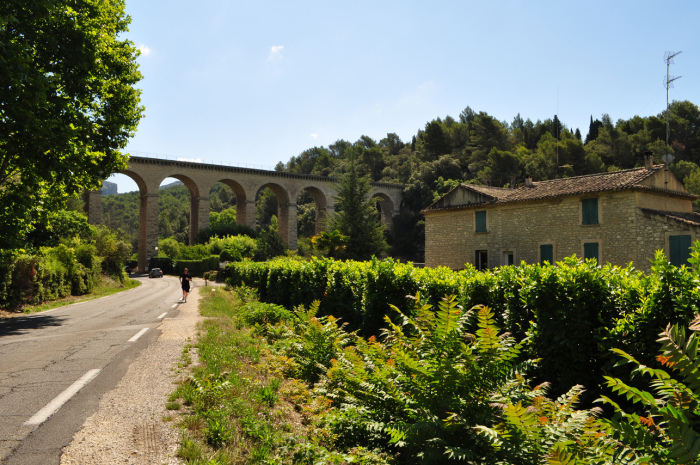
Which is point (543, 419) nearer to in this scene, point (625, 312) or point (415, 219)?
point (625, 312)

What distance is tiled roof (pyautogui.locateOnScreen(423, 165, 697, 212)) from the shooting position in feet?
65.2

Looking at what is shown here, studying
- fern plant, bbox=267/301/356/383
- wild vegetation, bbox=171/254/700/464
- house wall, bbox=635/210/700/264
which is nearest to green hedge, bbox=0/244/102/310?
fern plant, bbox=267/301/356/383

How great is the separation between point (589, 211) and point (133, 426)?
21.6 m

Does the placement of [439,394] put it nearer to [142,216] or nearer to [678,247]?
[678,247]

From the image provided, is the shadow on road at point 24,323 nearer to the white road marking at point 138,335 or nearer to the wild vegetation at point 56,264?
the wild vegetation at point 56,264

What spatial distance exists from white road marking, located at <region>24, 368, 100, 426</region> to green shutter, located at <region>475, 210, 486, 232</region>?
22275mm

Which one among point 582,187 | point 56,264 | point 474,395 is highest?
point 582,187

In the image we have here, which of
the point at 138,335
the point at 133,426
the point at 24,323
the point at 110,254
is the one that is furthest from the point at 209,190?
the point at 133,426

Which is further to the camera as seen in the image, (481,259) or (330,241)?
(330,241)

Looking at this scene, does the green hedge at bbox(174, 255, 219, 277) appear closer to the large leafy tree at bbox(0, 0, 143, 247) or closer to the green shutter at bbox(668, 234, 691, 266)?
the large leafy tree at bbox(0, 0, 143, 247)

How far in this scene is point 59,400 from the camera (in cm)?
495

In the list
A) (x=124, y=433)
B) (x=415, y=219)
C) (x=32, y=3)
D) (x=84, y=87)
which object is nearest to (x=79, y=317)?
(x=84, y=87)

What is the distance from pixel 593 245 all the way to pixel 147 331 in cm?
1940

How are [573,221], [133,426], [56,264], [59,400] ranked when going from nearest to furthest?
1. [133,426]
2. [59,400]
3. [573,221]
4. [56,264]
